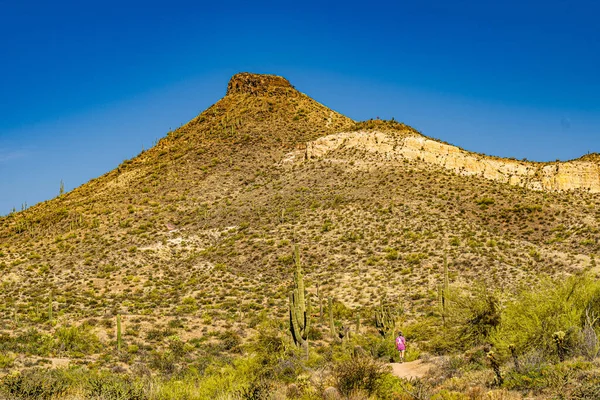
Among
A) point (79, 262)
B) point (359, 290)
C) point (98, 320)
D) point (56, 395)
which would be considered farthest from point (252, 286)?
point (56, 395)

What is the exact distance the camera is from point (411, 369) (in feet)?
55.0

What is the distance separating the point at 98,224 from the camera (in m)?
46.3

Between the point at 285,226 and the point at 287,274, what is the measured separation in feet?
24.1

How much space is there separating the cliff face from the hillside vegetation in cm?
142

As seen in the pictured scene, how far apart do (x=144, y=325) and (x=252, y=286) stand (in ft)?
30.3

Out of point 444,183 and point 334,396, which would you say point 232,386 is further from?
point 444,183

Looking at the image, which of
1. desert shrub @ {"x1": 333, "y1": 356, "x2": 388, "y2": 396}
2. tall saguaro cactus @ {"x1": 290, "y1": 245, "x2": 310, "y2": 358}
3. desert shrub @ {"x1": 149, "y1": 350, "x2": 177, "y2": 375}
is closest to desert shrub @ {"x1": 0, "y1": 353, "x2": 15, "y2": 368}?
desert shrub @ {"x1": 149, "y1": 350, "x2": 177, "y2": 375}

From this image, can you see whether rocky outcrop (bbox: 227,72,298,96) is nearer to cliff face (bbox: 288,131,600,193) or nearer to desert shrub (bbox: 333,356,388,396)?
cliff face (bbox: 288,131,600,193)

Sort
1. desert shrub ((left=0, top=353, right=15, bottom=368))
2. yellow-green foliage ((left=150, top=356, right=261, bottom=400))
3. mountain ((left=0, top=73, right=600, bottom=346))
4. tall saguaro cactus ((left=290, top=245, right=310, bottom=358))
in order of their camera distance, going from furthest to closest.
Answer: mountain ((left=0, top=73, right=600, bottom=346)), desert shrub ((left=0, top=353, right=15, bottom=368)), tall saguaro cactus ((left=290, top=245, right=310, bottom=358)), yellow-green foliage ((left=150, top=356, right=261, bottom=400))

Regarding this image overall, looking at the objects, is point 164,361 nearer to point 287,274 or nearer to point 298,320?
point 298,320

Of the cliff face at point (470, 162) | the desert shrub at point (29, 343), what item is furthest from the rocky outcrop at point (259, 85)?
the desert shrub at point (29, 343)

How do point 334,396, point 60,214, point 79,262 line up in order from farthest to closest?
point 60,214
point 79,262
point 334,396

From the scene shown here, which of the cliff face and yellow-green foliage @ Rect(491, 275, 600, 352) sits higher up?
the cliff face

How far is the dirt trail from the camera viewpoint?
15.5 metres
